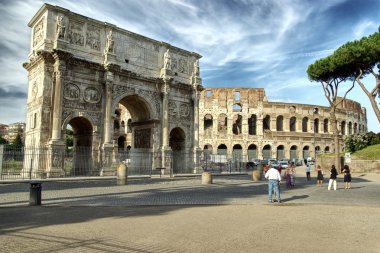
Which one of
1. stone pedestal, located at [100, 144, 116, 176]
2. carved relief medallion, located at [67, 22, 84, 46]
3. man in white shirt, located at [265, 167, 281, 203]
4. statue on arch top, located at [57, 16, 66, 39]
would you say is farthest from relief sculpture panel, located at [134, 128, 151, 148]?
man in white shirt, located at [265, 167, 281, 203]

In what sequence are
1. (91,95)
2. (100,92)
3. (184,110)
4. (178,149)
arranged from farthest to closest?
1. (178,149)
2. (184,110)
3. (100,92)
4. (91,95)

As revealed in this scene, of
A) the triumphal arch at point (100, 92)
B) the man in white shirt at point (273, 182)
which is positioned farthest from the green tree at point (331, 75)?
the man in white shirt at point (273, 182)

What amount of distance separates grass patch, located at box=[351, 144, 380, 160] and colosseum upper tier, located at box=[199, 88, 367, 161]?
53.0 ft

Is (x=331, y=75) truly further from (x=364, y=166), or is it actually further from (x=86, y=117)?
(x=86, y=117)

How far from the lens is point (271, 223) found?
6.41 m

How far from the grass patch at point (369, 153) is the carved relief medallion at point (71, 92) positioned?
2222cm

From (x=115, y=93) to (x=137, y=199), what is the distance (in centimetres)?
1178

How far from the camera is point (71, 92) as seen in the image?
18.4 m

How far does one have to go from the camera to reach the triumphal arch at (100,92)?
17484 millimetres

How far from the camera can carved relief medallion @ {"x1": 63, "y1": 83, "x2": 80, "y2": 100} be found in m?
18.2

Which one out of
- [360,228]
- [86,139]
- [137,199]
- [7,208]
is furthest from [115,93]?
[360,228]

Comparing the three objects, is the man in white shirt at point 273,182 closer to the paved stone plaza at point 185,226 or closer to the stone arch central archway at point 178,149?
the paved stone plaza at point 185,226

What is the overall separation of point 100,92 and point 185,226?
15344 millimetres

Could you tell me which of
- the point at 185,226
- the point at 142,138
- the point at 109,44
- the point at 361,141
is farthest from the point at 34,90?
A: the point at 361,141
